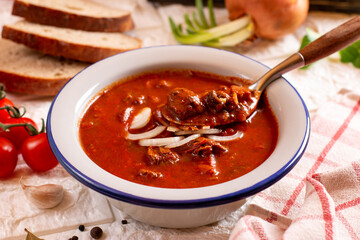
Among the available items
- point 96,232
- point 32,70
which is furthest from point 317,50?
point 32,70

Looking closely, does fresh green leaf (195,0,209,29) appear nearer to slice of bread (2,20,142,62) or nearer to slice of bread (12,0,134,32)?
slice of bread (12,0,134,32)

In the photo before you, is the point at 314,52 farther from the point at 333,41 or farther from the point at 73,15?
the point at 73,15

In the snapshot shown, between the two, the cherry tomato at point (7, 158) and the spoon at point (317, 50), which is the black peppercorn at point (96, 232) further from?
the spoon at point (317, 50)

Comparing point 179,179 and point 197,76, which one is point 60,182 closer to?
point 179,179

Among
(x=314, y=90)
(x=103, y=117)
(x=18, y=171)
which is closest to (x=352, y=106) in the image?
(x=314, y=90)

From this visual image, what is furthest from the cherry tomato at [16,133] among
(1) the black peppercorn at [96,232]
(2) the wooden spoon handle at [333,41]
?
(2) the wooden spoon handle at [333,41]

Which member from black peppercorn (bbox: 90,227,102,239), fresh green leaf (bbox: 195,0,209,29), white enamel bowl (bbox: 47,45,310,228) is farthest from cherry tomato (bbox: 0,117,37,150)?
fresh green leaf (bbox: 195,0,209,29)

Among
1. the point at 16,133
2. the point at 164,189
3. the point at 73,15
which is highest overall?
the point at 164,189
